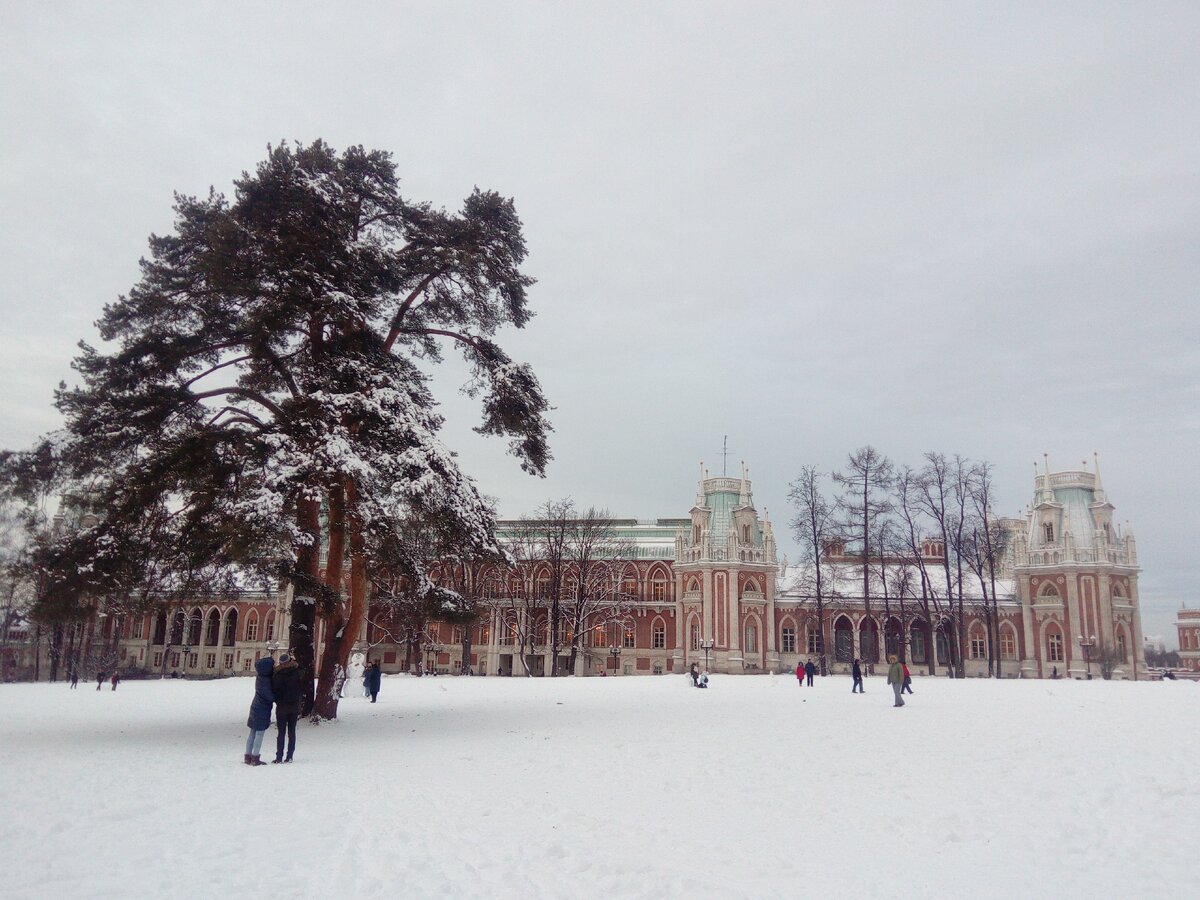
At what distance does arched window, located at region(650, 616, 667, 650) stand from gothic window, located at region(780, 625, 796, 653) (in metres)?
9.88

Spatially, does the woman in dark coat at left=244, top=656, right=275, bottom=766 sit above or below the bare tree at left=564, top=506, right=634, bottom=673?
below

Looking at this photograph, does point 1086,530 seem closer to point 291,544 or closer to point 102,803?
point 291,544

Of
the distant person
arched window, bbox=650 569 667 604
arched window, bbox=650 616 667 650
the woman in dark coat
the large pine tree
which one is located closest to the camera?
the woman in dark coat

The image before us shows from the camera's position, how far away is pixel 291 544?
15.0 metres

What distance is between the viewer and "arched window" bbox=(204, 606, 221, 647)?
76.1 metres

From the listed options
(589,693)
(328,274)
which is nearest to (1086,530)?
(589,693)

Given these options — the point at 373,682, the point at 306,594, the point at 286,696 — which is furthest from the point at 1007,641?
the point at 286,696

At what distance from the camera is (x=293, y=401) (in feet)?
54.3

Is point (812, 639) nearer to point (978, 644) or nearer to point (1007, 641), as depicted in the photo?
point (978, 644)

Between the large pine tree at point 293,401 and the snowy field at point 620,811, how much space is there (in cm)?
354

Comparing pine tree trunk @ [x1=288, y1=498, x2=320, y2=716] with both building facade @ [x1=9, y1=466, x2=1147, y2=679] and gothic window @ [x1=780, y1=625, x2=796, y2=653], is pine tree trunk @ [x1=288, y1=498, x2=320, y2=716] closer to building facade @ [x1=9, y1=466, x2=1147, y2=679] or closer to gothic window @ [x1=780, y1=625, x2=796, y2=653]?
building facade @ [x1=9, y1=466, x2=1147, y2=679]

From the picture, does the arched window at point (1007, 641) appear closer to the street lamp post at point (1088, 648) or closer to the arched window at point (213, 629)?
Answer: the street lamp post at point (1088, 648)

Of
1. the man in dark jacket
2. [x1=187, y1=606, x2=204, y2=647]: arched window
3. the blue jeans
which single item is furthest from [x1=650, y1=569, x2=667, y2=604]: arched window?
the blue jeans

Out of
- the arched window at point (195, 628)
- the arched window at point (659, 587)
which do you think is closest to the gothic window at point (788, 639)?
the arched window at point (659, 587)
